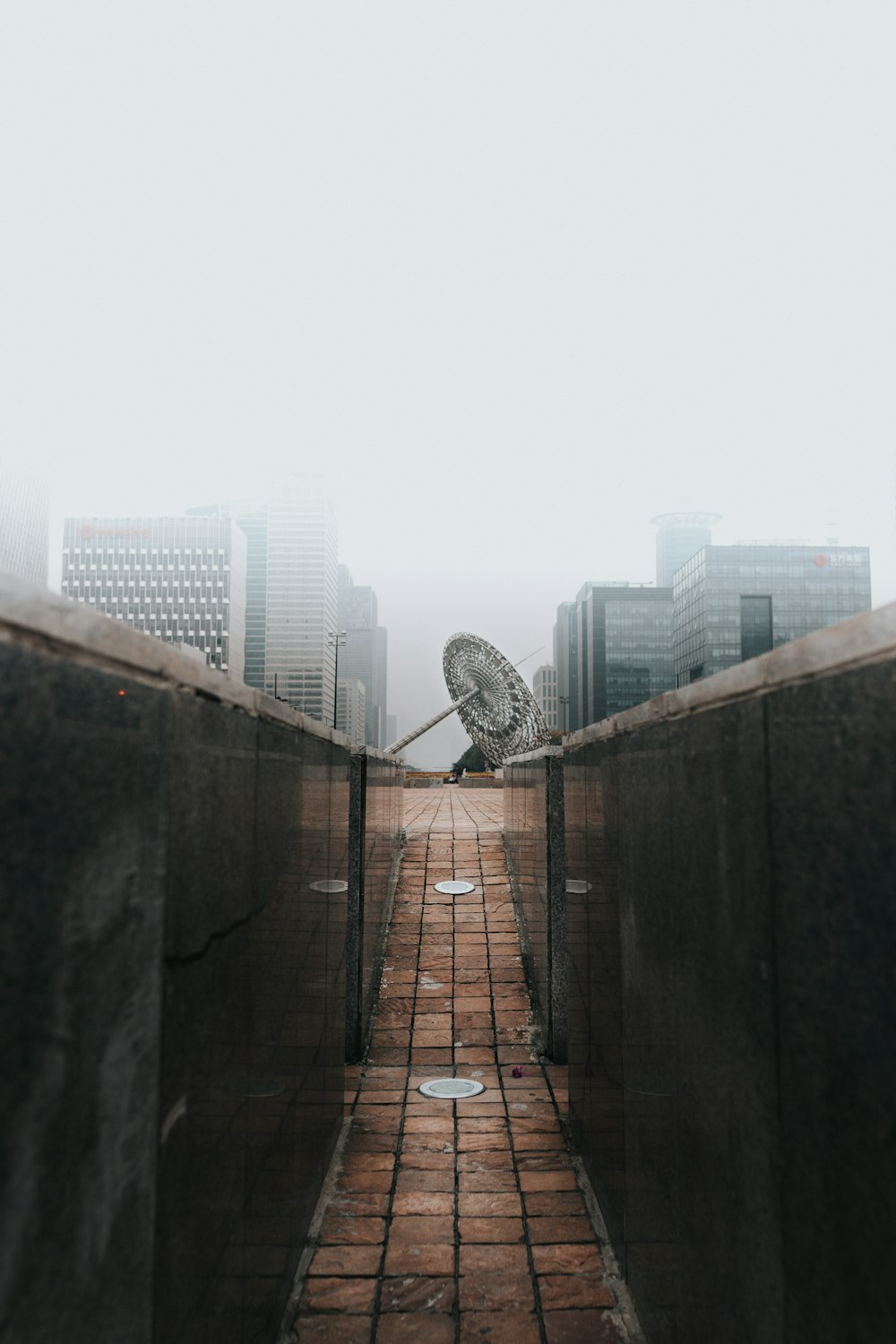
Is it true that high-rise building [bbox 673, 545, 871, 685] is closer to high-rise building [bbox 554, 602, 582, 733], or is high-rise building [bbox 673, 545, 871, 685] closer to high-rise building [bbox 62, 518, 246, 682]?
high-rise building [bbox 554, 602, 582, 733]

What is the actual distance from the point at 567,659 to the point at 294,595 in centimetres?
9118

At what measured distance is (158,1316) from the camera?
1632mm

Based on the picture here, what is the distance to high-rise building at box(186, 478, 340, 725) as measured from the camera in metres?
76.1

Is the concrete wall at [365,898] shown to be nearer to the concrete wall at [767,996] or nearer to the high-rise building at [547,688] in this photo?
the concrete wall at [767,996]

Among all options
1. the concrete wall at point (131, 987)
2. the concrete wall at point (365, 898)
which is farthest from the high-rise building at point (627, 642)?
the concrete wall at point (131, 987)

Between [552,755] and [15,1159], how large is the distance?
229 inches

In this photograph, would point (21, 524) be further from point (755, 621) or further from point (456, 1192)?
point (755, 621)

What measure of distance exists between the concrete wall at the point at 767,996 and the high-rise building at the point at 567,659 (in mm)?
136977

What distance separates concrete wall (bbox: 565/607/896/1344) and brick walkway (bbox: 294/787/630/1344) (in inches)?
24.5

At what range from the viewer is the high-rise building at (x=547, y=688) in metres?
162

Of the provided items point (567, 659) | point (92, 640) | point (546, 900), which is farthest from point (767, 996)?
point (567, 659)

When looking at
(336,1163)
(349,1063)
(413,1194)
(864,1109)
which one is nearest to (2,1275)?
(864,1109)

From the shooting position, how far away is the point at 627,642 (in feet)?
422

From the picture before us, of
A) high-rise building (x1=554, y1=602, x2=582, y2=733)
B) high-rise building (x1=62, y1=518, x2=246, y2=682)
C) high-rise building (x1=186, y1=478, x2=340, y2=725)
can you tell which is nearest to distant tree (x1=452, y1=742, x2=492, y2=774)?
high-rise building (x1=186, y1=478, x2=340, y2=725)
